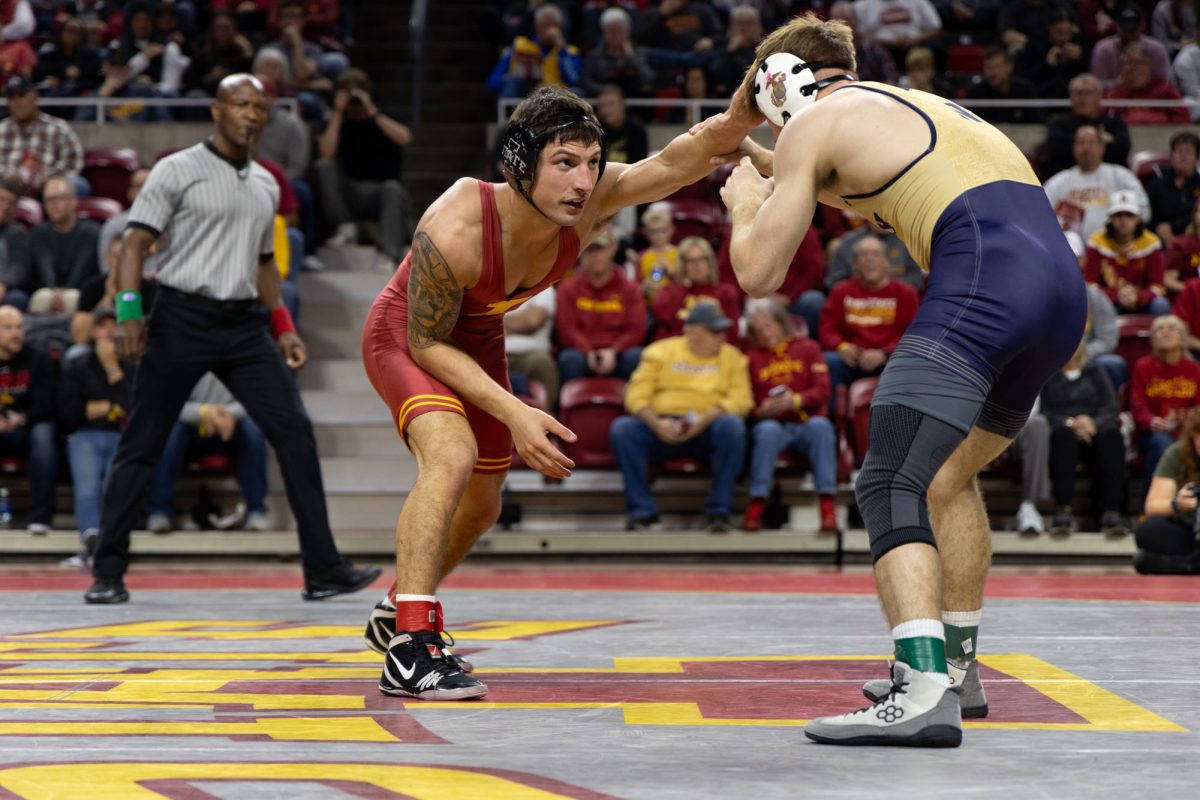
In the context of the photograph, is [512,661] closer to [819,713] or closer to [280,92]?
[819,713]

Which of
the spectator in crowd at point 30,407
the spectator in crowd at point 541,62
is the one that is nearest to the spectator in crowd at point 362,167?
the spectator in crowd at point 541,62

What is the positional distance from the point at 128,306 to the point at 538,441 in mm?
2609

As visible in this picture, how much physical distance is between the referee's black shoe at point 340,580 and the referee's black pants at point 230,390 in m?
0.03

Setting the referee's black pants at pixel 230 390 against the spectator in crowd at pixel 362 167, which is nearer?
the referee's black pants at pixel 230 390

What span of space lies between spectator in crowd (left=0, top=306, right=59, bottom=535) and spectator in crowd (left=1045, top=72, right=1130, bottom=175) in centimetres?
633

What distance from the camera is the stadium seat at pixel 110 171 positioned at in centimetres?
1041

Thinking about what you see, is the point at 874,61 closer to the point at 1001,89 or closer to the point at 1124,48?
the point at 1001,89

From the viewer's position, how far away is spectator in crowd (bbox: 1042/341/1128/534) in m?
7.98

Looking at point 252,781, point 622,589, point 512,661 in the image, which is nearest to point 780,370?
point 622,589

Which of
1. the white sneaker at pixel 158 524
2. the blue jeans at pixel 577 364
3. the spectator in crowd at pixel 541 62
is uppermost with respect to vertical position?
the spectator in crowd at pixel 541 62

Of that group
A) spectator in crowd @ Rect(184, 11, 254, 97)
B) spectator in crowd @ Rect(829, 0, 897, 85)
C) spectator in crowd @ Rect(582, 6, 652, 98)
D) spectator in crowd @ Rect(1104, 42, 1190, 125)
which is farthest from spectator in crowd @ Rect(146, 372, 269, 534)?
spectator in crowd @ Rect(1104, 42, 1190, 125)

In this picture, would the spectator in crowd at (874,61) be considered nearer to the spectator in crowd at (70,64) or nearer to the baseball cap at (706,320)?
the baseball cap at (706,320)

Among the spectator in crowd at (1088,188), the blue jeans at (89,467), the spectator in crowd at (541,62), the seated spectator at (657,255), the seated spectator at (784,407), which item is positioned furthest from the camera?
the spectator in crowd at (541,62)

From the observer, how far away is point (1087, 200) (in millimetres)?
9562
